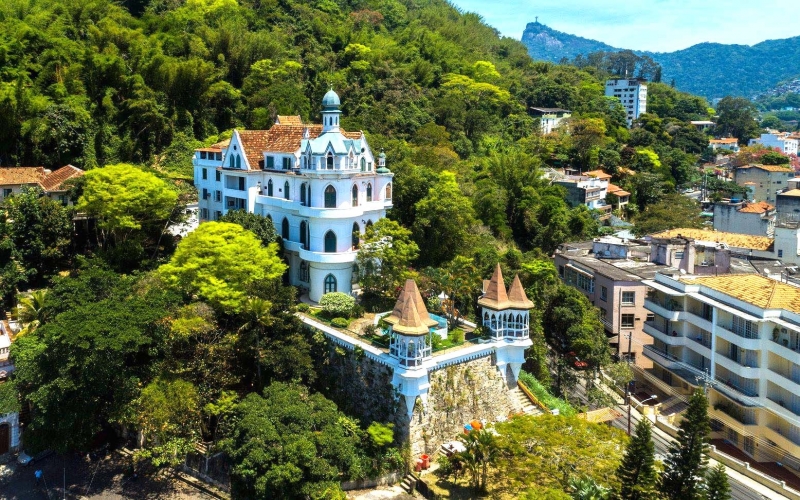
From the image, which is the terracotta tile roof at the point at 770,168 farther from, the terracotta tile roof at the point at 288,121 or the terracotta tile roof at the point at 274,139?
the terracotta tile roof at the point at 288,121

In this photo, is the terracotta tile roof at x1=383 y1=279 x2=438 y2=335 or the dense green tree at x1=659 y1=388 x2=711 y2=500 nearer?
the dense green tree at x1=659 y1=388 x2=711 y2=500

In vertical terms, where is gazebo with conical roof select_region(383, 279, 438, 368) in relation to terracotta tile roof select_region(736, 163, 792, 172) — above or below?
below

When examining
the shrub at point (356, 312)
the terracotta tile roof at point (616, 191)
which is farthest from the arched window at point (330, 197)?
the terracotta tile roof at point (616, 191)

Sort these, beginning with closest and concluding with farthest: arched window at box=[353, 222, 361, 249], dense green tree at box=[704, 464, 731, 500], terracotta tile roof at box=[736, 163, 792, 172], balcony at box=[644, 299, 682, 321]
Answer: dense green tree at box=[704, 464, 731, 500], arched window at box=[353, 222, 361, 249], balcony at box=[644, 299, 682, 321], terracotta tile roof at box=[736, 163, 792, 172]

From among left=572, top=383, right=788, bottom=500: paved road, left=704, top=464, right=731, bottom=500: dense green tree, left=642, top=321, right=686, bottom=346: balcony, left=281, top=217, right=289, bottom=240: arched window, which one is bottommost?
left=572, top=383, right=788, bottom=500: paved road

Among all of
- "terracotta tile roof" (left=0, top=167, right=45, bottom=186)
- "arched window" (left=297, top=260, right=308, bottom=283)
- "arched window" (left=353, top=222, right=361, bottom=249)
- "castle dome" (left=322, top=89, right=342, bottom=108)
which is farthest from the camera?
"terracotta tile roof" (left=0, top=167, right=45, bottom=186)

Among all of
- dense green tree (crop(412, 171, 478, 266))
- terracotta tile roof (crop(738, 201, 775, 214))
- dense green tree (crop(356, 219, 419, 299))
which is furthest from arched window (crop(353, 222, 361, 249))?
terracotta tile roof (crop(738, 201, 775, 214))

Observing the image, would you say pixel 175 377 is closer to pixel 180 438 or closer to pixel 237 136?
pixel 180 438

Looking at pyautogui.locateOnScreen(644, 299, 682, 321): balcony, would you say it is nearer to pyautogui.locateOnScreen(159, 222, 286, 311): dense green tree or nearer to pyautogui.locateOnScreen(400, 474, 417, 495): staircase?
pyautogui.locateOnScreen(400, 474, 417, 495): staircase
